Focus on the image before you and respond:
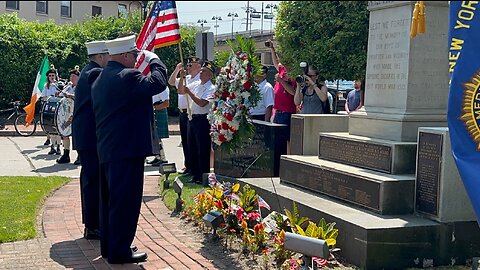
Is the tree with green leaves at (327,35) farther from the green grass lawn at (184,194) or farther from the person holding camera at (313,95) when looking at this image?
the green grass lawn at (184,194)

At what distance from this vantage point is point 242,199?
660 cm

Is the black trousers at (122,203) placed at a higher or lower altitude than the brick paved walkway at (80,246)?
higher

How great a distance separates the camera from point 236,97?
343 inches

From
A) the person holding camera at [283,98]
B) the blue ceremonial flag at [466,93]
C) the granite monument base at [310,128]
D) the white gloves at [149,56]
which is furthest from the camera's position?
the person holding camera at [283,98]

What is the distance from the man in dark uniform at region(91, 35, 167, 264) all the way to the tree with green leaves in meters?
15.5

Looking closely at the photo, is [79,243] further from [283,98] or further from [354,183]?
[283,98]

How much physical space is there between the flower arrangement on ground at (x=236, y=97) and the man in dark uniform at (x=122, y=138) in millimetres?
2982

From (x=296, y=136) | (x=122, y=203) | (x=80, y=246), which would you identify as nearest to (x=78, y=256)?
(x=80, y=246)

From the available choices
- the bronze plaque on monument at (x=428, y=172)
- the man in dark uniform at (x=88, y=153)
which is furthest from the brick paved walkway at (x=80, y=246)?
the bronze plaque on monument at (x=428, y=172)

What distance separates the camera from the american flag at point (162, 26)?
9.42 meters

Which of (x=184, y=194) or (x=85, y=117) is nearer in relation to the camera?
(x=85, y=117)

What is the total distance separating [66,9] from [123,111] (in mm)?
43688

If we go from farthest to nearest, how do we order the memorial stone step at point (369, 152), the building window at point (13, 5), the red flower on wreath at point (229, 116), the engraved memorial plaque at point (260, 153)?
the building window at point (13, 5)
the engraved memorial plaque at point (260, 153)
the red flower on wreath at point (229, 116)
the memorial stone step at point (369, 152)

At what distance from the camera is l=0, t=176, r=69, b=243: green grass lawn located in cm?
663
